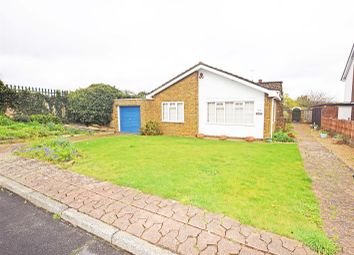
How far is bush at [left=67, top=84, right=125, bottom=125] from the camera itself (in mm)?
16750

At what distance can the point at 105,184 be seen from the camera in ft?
15.3

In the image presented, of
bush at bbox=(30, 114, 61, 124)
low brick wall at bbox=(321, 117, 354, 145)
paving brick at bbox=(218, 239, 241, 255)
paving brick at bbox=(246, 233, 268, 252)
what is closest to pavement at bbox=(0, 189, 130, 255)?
paving brick at bbox=(218, 239, 241, 255)

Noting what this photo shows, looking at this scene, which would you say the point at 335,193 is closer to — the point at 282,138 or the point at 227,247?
the point at 227,247

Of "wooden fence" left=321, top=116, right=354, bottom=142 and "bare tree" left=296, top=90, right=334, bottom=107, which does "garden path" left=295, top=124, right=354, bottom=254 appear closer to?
"wooden fence" left=321, top=116, right=354, bottom=142

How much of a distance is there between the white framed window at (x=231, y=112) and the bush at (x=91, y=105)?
31.2ft

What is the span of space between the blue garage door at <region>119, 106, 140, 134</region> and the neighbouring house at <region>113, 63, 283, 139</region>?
6.5 inches

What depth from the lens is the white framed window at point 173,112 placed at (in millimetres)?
13820

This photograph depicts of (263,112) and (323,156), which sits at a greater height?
(263,112)

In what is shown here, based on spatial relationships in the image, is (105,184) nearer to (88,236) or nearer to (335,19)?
(88,236)

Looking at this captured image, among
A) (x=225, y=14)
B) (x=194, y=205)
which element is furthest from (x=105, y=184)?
(x=225, y=14)

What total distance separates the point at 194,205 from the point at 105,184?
2.33 meters

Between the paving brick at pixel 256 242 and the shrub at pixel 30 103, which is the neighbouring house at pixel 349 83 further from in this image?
the shrub at pixel 30 103

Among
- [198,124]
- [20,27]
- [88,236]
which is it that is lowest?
[88,236]

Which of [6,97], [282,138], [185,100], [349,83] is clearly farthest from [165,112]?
[349,83]
